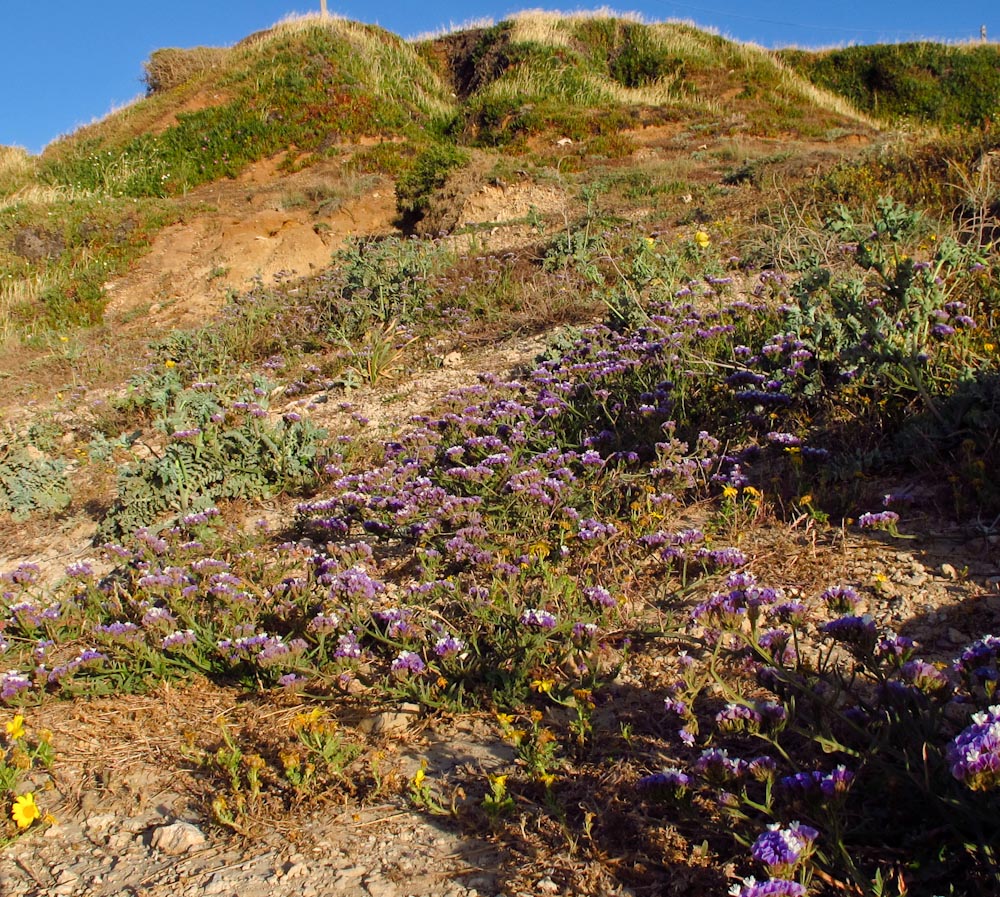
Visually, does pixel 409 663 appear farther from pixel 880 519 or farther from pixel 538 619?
pixel 880 519

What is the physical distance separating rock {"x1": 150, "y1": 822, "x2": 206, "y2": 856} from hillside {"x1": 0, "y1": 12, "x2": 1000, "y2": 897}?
1 centimetres

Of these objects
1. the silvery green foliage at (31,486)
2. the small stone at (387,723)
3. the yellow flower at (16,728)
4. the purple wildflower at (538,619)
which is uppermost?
the silvery green foliage at (31,486)

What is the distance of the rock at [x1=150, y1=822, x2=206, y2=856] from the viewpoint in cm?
214

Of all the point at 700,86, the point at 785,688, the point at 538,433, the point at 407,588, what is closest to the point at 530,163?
the point at 700,86

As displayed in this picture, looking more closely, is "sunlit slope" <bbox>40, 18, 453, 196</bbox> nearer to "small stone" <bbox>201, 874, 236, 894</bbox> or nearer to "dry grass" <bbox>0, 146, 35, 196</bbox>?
"dry grass" <bbox>0, 146, 35, 196</bbox>

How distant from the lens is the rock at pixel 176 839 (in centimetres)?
214

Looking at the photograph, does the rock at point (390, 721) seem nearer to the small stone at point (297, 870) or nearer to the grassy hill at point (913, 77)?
Result: the small stone at point (297, 870)

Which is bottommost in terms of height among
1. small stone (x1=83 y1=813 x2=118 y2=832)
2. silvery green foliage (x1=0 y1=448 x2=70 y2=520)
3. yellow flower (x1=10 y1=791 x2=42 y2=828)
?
small stone (x1=83 y1=813 x2=118 y2=832)

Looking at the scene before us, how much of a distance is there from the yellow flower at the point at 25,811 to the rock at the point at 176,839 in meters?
0.38

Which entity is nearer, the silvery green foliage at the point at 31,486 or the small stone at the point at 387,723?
the small stone at the point at 387,723

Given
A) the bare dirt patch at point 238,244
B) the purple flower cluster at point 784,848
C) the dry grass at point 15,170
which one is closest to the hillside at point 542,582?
the purple flower cluster at point 784,848

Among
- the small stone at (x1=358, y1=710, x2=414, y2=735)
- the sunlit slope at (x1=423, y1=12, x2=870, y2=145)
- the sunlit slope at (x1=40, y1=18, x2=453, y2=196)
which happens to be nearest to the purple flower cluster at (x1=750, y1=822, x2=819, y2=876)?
the small stone at (x1=358, y1=710, x2=414, y2=735)

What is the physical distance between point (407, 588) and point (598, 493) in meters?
1.05

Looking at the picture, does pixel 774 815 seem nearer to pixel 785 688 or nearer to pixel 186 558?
Result: pixel 785 688
